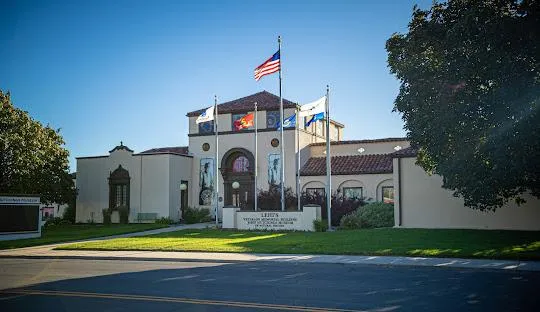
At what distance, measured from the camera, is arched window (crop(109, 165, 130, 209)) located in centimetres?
4050

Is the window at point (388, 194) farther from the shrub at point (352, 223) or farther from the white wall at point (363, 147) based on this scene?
the shrub at point (352, 223)

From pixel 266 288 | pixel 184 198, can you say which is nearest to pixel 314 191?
pixel 184 198

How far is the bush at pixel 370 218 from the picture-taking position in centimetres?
2848

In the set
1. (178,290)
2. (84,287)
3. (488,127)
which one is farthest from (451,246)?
(84,287)

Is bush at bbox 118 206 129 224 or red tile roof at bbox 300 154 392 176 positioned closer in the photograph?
red tile roof at bbox 300 154 392 176

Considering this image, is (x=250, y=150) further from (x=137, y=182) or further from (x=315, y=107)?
(x=315, y=107)

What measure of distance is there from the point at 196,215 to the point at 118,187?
8.20 meters

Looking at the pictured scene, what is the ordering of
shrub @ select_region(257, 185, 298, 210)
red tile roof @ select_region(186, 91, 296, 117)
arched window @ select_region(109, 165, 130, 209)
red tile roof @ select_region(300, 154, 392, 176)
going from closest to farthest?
shrub @ select_region(257, 185, 298, 210), red tile roof @ select_region(300, 154, 392, 176), red tile roof @ select_region(186, 91, 296, 117), arched window @ select_region(109, 165, 130, 209)

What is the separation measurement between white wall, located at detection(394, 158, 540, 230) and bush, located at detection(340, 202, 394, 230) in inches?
44.3

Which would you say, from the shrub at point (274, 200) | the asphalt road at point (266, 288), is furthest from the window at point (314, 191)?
the asphalt road at point (266, 288)

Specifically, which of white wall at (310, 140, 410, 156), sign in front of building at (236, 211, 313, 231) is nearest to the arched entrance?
white wall at (310, 140, 410, 156)

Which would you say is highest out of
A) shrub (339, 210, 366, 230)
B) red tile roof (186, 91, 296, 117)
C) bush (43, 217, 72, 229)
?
red tile roof (186, 91, 296, 117)

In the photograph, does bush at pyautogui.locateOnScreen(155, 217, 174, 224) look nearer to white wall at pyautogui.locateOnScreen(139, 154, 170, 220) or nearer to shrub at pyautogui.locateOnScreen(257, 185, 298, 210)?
white wall at pyautogui.locateOnScreen(139, 154, 170, 220)

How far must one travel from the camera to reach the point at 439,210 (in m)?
27.0
